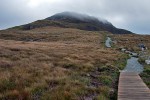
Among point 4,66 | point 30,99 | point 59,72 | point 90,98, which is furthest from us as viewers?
point 4,66

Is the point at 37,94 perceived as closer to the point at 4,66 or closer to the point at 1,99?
the point at 1,99

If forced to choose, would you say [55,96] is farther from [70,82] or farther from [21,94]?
[70,82]

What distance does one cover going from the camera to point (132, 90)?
1672 cm

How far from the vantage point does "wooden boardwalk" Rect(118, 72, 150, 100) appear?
1503cm

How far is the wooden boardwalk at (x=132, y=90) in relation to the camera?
15.0 m

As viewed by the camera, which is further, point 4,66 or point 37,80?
point 4,66

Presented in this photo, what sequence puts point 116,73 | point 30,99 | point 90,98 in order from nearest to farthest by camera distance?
point 30,99
point 90,98
point 116,73

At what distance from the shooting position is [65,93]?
14.6 meters

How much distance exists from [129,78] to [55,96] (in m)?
8.72

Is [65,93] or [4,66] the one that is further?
[4,66]

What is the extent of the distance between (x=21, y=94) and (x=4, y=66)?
910 centimetres

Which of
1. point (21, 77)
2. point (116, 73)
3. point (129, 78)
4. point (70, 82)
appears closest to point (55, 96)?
point (70, 82)

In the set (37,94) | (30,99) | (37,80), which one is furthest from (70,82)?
(30,99)

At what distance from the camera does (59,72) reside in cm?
2120
